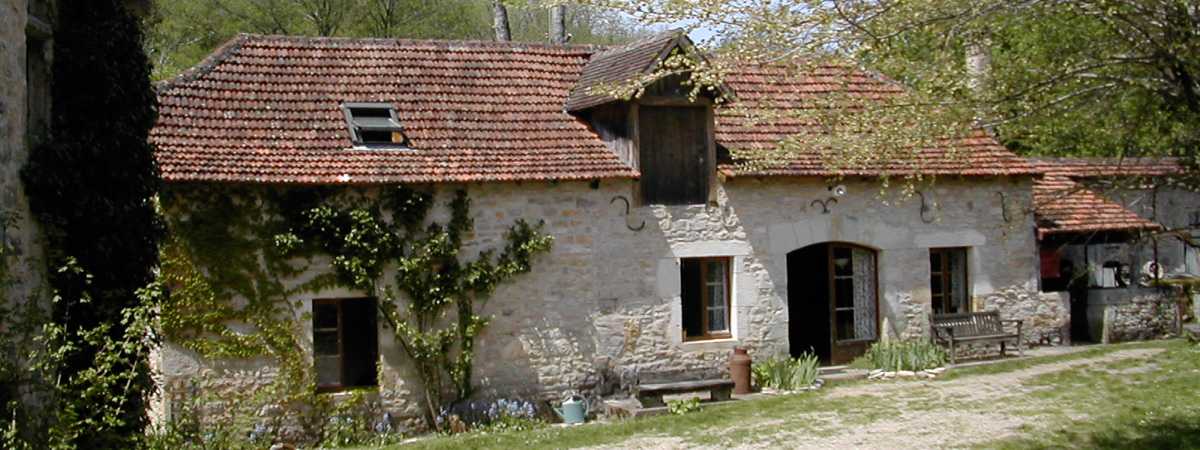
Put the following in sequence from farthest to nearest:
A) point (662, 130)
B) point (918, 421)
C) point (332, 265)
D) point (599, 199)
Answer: point (662, 130), point (599, 199), point (332, 265), point (918, 421)

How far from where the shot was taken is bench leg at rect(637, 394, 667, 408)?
47.6 ft

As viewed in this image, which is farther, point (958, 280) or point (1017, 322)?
point (958, 280)

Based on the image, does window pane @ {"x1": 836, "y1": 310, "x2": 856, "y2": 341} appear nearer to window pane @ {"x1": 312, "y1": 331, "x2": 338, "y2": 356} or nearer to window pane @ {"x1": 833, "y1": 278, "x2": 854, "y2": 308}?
window pane @ {"x1": 833, "y1": 278, "x2": 854, "y2": 308}

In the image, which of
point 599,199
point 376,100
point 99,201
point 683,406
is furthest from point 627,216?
point 99,201

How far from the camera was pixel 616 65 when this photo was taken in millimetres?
15859

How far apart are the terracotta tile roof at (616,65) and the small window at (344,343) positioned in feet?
12.5

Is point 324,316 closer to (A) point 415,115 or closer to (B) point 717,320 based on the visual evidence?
(A) point 415,115

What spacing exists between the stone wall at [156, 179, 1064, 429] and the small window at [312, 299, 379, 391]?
1.11 feet

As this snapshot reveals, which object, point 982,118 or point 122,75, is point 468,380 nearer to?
point 122,75

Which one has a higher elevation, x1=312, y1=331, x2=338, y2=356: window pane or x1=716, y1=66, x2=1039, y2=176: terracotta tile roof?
x1=716, y1=66, x2=1039, y2=176: terracotta tile roof

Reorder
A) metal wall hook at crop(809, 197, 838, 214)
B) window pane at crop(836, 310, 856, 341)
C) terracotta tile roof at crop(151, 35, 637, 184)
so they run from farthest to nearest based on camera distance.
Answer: window pane at crop(836, 310, 856, 341) → metal wall hook at crop(809, 197, 838, 214) → terracotta tile roof at crop(151, 35, 637, 184)

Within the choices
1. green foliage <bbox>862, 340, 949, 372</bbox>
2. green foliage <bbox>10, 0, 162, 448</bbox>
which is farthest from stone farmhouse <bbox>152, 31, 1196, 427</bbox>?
green foliage <bbox>10, 0, 162, 448</bbox>

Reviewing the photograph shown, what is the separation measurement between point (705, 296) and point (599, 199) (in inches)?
81.3

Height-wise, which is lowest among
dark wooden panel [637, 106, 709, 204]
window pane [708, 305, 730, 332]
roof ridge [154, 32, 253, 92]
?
window pane [708, 305, 730, 332]
